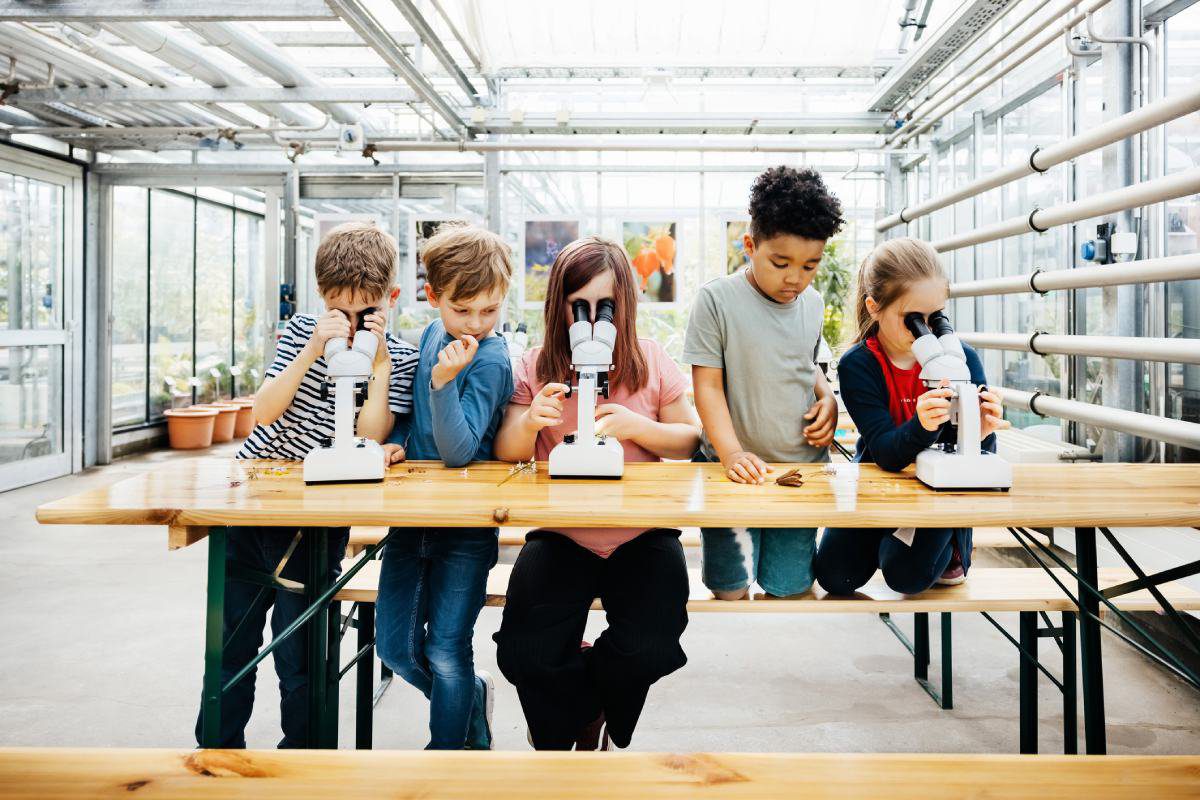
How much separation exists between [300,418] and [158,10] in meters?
2.06

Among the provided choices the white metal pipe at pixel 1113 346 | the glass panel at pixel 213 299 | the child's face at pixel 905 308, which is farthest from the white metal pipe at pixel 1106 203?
the glass panel at pixel 213 299

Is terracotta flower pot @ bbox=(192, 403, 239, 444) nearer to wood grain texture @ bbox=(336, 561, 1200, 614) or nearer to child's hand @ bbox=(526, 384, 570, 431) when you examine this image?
wood grain texture @ bbox=(336, 561, 1200, 614)

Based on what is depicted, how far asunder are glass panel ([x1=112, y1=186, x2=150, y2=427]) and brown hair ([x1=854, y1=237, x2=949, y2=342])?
21.9 ft

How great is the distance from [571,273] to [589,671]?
0.84m

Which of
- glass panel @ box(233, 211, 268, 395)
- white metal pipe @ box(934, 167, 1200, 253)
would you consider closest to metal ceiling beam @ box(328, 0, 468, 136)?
white metal pipe @ box(934, 167, 1200, 253)

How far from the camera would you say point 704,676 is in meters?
2.50

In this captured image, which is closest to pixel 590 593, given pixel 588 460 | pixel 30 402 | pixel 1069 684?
pixel 588 460

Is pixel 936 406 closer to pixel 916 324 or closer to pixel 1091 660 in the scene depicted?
pixel 916 324

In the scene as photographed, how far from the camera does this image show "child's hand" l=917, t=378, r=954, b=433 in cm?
147

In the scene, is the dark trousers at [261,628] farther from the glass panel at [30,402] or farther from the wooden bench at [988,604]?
the glass panel at [30,402]

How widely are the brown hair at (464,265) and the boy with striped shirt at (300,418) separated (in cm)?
11

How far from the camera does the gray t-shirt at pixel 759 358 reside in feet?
5.84

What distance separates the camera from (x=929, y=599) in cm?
179

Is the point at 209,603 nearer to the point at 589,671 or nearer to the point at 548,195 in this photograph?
the point at 589,671
